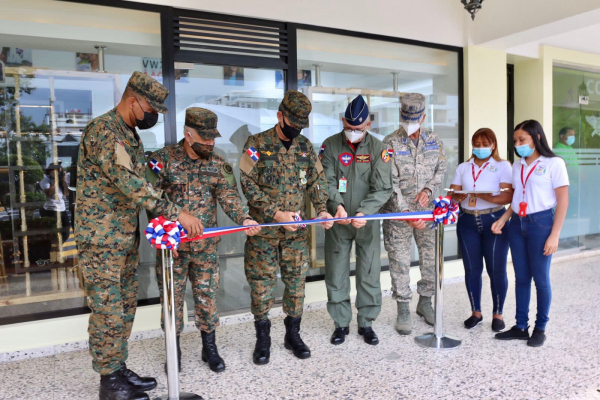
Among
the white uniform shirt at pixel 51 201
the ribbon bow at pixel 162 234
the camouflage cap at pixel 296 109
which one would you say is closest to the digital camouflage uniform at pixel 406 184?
the camouflage cap at pixel 296 109

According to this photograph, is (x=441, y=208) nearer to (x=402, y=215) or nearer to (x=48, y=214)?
(x=402, y=215)

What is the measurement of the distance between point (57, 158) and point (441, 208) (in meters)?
2.84

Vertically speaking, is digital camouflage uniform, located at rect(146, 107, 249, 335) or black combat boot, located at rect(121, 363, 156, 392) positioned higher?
digital camouflage uniform, located at rect(146, 107, 249, 335)

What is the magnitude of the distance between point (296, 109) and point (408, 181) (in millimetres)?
1213

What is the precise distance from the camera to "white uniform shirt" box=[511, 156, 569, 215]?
3.03 metres

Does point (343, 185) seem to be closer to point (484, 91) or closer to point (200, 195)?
point (200, 195)

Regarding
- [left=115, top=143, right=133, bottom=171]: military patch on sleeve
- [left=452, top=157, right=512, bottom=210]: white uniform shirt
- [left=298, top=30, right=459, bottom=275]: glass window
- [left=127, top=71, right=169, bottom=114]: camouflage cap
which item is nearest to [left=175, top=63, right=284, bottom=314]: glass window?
[left=298, top=30, right=459, bottom=275]: glass window

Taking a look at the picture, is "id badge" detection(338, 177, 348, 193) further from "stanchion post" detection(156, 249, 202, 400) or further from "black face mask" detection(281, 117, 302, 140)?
"stanchion post" detection(156, 249, 202, 400)

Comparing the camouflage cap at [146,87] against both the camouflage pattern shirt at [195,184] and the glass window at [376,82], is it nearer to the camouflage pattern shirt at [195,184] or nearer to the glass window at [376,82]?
the camouflage pattern shirt at [195,184]

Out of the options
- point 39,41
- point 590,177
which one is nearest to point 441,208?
point 39,41

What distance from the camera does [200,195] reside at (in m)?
2.82

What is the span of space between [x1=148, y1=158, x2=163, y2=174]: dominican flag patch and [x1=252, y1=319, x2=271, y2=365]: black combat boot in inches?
48.3

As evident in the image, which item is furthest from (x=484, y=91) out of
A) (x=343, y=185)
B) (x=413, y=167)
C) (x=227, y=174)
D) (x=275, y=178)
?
(x=227, y=174)

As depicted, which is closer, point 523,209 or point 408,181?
point 523,209
